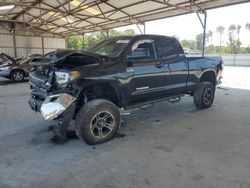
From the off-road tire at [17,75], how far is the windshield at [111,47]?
26.8 ft

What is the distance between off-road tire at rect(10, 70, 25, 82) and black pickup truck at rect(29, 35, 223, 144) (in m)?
8.15

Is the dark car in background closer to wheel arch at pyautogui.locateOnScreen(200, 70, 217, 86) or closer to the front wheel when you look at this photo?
wheel arch at pyautogui.locateOnScreen(200, 70, 217, 86)

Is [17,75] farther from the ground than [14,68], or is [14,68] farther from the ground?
[14,68]

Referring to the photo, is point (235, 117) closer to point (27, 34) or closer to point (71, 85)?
point (71, 85)

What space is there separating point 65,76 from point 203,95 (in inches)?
147

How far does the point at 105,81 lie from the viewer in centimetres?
371

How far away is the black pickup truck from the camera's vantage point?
11.3 ft

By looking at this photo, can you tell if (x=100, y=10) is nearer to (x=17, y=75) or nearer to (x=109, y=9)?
(x=109, y=9)

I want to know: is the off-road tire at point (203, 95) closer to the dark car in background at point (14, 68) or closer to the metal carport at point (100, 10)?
the metal carport at point (100, 10)

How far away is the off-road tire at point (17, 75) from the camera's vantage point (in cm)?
1141

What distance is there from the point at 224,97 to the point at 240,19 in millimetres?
50609

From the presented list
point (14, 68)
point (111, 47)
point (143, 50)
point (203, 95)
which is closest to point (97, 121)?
point (111, 47)

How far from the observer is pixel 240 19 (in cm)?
4959

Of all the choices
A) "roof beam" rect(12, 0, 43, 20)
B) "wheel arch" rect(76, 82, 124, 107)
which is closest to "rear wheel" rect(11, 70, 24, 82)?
"roof beam" rect(12, 0, 43, 20)
